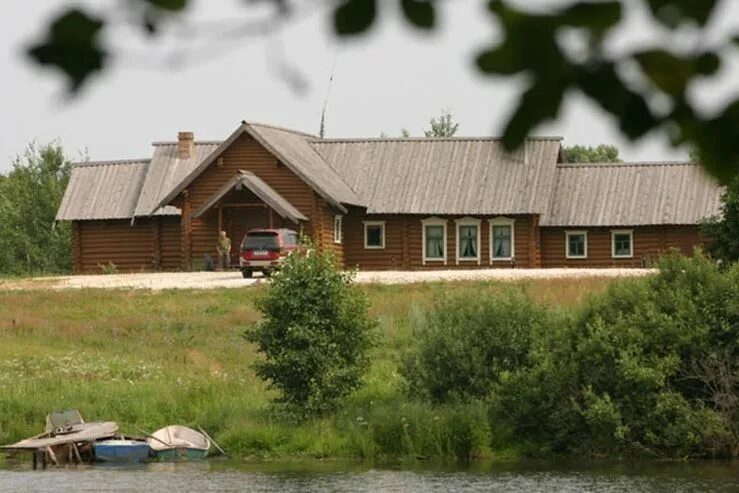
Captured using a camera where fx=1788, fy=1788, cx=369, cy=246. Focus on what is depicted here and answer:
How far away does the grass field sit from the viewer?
35188mm

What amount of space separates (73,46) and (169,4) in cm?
17

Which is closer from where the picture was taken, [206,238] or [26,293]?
[26,293]

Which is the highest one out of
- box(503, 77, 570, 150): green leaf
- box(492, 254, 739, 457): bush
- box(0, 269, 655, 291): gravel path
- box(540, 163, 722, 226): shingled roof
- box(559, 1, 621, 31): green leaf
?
box(540, 163, 722, 226): shingled roof

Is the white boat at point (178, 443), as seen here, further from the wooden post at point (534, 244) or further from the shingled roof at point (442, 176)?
the wooden post at point (534, 244)

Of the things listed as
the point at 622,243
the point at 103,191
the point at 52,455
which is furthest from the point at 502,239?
the point at 52,455

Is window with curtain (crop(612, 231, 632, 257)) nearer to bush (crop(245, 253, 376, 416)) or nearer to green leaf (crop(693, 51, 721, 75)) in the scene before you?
bush (crop(245, 253, 376, 416))

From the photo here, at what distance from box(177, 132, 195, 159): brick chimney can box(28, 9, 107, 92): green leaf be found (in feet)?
201

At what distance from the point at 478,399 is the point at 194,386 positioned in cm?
599

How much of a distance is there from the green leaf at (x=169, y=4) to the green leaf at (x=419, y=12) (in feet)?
1.06

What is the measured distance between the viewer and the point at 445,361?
3553 centimetres

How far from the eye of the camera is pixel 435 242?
58.9 m

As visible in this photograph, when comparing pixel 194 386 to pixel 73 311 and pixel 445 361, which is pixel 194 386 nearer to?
pixel 445 361

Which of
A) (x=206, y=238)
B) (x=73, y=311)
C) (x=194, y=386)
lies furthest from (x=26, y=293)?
(x=194, y=386)

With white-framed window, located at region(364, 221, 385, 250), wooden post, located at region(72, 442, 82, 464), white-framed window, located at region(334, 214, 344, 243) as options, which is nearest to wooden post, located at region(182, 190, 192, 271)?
white-framed window, located at region(334, 214, 344, 243)
